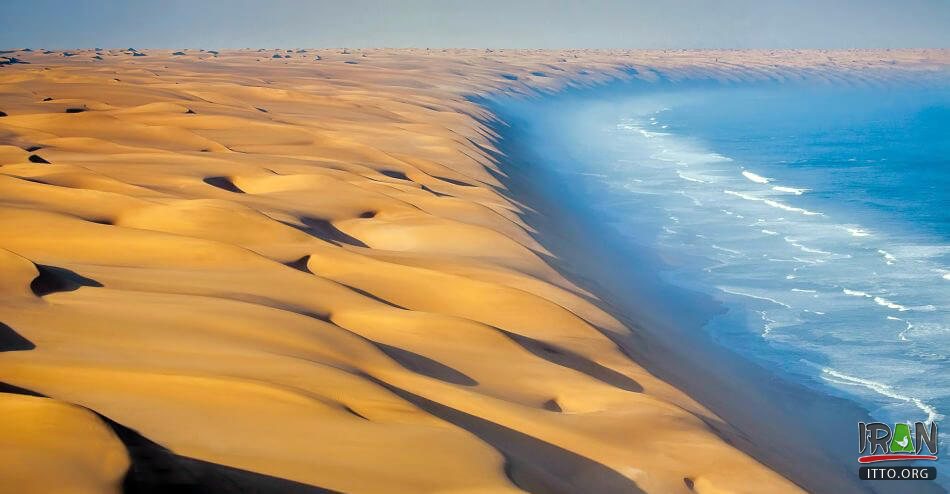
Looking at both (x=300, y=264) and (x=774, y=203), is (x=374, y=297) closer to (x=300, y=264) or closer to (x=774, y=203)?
(x=300, y=264)

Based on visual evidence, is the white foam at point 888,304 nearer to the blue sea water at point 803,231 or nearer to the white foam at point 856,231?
the blue sea water at point 803,231

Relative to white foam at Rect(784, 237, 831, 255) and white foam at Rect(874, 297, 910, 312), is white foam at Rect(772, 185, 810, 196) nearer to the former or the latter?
white foam at Rect(784, 237, 831, 255)

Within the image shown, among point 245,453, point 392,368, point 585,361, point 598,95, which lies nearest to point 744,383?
point 585,361

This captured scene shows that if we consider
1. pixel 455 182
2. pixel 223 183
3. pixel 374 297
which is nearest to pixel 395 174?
pixel 455 182

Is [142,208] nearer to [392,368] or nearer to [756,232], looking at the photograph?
[392,368]

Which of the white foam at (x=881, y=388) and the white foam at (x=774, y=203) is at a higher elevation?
Answer: the white foam at (x=881, y=388)

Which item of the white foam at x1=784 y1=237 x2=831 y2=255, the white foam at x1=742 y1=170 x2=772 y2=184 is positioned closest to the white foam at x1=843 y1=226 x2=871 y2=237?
the white foam at x1=784 y1=237 x2=831 y2=255

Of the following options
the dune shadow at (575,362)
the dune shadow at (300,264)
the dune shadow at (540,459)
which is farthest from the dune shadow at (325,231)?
the dune shadow at (540,459)
